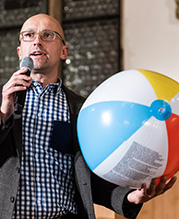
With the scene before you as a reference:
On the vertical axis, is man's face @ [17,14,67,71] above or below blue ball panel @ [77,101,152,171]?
above

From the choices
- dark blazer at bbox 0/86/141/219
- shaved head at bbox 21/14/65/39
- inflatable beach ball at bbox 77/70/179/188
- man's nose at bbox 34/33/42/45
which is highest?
shaved head at bbox 21/14/65/39

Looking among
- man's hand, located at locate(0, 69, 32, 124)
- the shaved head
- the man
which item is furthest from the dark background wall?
man's hand, located at locate(0, 69, 32, 124)

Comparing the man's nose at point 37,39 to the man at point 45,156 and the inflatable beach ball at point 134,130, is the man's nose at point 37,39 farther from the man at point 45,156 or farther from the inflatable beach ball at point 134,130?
the inflatable beach ball at point 134,130

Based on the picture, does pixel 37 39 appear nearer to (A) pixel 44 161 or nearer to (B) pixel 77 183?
(A) pixel 44 161

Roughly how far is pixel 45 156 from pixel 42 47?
0.51 meters

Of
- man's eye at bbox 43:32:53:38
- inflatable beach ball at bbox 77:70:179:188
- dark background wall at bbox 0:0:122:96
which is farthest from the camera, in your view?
dark background wall at bbox 0:0:122:96

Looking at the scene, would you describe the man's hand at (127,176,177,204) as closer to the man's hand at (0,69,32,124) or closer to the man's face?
the man's hand at (0,69,32,124)

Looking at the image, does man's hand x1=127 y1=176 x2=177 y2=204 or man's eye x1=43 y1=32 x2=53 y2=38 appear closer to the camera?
man's hand x1=127 y1=176 x2=177 y2=204

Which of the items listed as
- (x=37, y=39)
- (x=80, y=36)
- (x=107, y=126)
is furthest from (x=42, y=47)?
(x=80, y=36)

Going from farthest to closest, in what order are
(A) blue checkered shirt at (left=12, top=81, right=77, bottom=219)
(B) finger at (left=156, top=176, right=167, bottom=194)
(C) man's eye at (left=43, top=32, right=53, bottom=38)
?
1. (C) man's eye at (left=43, top=32, right=53, bottom=38)
2. (A) blue checkered shirt at (left=12, top=81, right=77, bottom=219)
3. (B) finger at (left=156, top=176, right=167, bottom=194)

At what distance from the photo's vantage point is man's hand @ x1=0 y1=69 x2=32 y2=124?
1.35 metres

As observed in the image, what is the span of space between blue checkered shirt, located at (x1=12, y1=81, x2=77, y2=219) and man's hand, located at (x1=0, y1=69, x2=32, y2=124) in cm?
19

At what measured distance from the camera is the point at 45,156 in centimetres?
159

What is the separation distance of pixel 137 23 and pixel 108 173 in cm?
214
